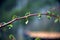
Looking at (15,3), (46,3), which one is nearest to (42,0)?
(46,3)

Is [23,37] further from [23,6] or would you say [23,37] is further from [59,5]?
[59,5]

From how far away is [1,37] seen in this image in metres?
0.77

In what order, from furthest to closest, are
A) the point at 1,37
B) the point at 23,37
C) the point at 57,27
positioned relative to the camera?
the point at 57,27 → the point at 23,37 → the point at 1,37

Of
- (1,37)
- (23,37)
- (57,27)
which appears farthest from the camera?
(57,27)

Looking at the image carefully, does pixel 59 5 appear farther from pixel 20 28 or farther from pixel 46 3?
pixel 20 28

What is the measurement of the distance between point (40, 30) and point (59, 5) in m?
0.19

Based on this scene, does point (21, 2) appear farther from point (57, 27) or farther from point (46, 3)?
point (57, 27)

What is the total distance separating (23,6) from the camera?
979 millimetres

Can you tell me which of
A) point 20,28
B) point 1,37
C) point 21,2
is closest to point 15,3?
point 21,2

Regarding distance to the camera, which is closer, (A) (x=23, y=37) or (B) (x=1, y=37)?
(B) (x=1, y=37)

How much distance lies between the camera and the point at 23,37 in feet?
2.98

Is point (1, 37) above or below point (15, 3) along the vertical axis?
below

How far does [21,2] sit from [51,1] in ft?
0.60

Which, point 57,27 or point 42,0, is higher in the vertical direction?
point 42,0
